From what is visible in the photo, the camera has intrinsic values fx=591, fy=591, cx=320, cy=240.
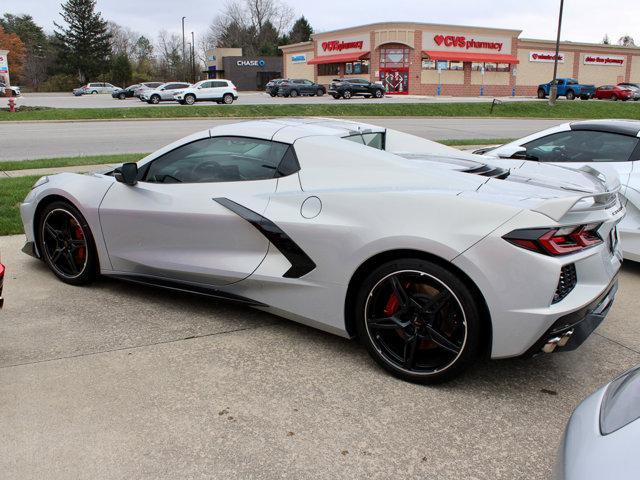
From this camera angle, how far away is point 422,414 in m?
3.04

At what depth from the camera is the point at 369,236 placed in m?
3.31

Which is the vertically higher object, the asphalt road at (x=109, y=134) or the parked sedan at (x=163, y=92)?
the parked sedan at (x=163, y=92)

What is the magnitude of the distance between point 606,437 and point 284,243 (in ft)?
7.71

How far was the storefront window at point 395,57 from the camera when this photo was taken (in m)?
53.4

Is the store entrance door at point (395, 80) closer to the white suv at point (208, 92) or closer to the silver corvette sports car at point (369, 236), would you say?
the white suv at point (208, 92)

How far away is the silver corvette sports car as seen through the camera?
2.99 metres

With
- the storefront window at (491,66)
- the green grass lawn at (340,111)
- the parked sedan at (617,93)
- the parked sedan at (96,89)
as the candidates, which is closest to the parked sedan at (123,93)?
the parked sedan at (96,89)

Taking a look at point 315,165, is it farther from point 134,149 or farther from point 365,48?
point 365,48

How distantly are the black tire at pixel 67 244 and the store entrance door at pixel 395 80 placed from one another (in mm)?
51871

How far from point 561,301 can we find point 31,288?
3.98 metres

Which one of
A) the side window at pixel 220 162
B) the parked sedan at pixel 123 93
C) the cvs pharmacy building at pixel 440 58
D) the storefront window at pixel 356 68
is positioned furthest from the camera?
the storefront window at pixel 356 68

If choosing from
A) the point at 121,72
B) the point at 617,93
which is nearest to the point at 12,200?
the point at 617,93

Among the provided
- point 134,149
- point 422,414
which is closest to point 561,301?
point 422,414

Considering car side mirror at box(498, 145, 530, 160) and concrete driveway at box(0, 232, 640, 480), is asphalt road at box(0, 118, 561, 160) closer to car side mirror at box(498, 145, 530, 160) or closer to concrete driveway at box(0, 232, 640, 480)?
car side mirror at box(498, 145, 530, 160)
